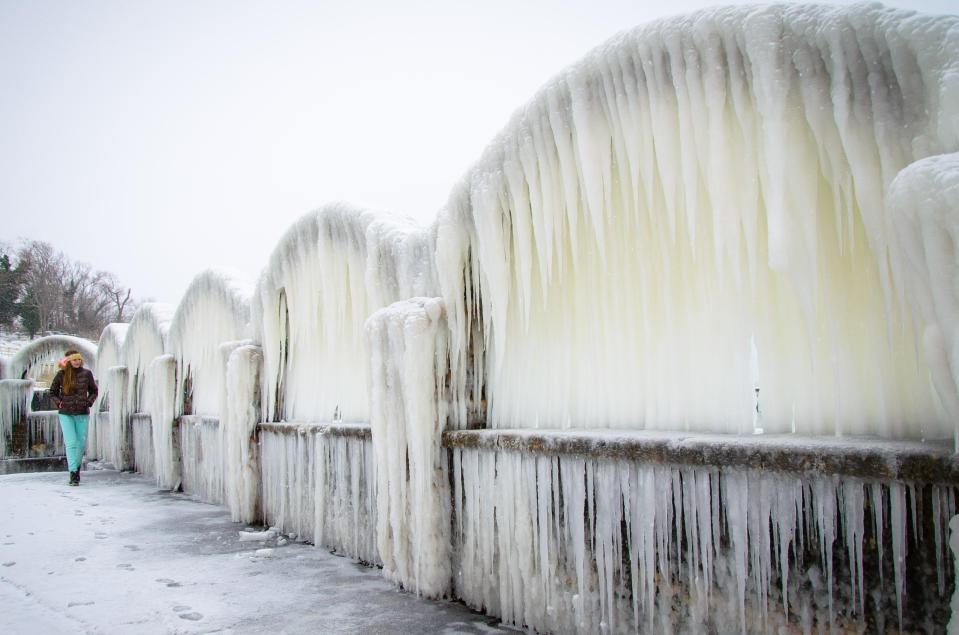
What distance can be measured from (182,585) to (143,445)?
26.5 feet

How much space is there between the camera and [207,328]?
846 cm

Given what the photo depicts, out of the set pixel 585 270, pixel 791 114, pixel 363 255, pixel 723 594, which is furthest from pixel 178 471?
pixel 791 114

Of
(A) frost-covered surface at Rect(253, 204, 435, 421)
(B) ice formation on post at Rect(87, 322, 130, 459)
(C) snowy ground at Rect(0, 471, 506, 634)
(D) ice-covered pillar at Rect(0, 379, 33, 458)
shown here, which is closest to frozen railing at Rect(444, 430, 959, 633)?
(C) snowy ground at Rect(0, 471, 506, 634)

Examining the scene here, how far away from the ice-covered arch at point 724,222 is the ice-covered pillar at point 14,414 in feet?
47.6

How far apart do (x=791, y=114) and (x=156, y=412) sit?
997 centimetres

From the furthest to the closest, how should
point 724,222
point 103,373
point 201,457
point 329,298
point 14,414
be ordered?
point 103,373 < point 14,414 < point 201,457 < point 329,298 < point 724,222

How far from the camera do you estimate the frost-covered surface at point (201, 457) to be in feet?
25.6

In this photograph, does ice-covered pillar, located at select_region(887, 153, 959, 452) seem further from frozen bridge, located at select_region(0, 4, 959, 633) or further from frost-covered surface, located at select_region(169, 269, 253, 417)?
frost-covered surface, located at select_region(169, 269, 253, 417)

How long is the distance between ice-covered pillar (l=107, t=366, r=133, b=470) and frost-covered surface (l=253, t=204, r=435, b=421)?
6.83 m

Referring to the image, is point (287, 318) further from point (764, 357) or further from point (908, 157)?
point (908, 157)

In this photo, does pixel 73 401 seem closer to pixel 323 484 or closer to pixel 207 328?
pixel 207 328

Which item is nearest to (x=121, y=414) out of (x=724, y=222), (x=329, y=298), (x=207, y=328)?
(x=207, y=328)

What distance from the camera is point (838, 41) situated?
211 centimetres

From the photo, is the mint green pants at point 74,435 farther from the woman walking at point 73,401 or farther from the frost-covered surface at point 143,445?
the frost-covered surface at point 143,445
